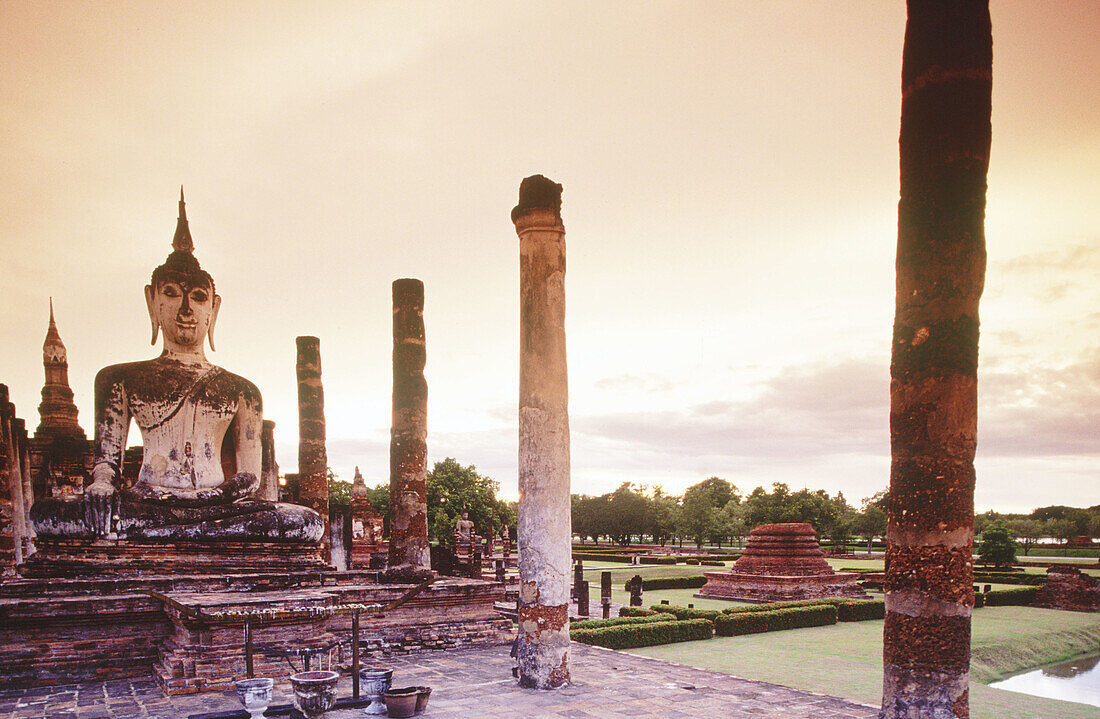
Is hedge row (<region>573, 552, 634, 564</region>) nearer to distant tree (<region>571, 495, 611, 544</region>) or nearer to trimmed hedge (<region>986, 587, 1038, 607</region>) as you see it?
trimmed hedge (<region>986, 587, 1038, 607</region>)

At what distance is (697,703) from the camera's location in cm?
727

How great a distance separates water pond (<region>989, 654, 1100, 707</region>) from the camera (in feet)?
35.7

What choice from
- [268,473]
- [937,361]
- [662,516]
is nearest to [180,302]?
[268,473]

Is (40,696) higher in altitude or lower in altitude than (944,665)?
lower

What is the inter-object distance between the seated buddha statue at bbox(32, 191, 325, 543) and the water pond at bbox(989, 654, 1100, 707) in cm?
1111

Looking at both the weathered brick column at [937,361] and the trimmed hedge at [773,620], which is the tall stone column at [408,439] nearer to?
the trimmed hedge at [773,620]

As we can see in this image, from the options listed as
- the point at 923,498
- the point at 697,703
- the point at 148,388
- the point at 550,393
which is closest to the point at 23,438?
the point at 148,388

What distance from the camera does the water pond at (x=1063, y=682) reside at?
35.7ft

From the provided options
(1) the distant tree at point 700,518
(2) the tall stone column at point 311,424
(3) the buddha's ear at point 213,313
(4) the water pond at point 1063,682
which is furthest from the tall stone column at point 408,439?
(1) the distant tree at point 700,518

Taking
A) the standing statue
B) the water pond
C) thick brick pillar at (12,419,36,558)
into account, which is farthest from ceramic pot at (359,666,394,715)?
the standing statue

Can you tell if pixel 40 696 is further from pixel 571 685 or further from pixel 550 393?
pixel 550 393

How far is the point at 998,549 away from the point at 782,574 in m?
16.9

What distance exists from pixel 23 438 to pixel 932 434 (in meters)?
21.4

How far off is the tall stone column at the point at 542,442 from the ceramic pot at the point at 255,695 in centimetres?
261
